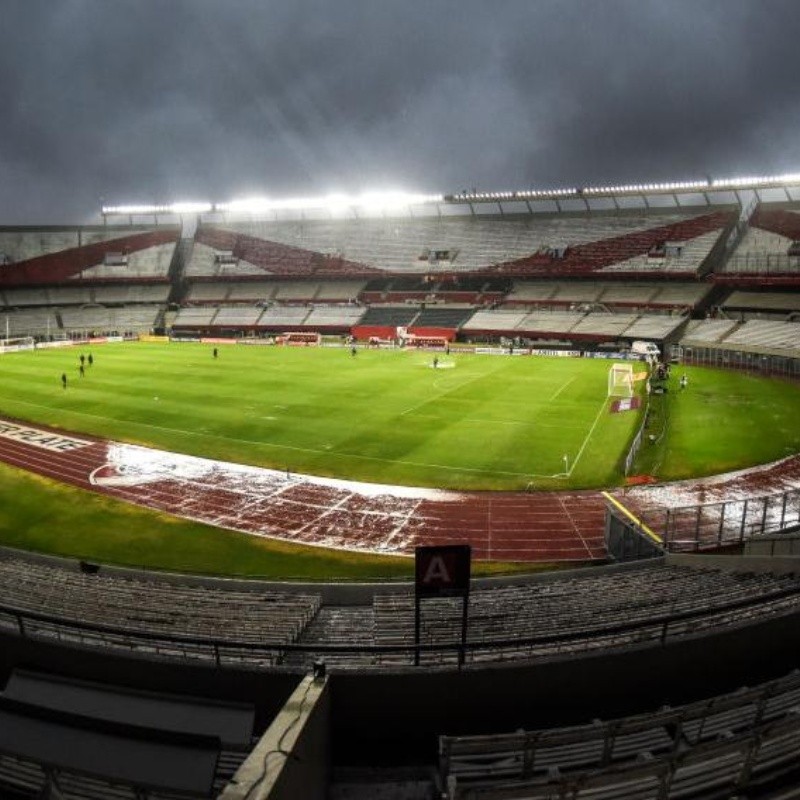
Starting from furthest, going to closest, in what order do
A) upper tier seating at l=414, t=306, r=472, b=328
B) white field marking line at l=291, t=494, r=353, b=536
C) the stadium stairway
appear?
the stadium stairway, upper tier seating at l=414, t=306, r=472, b=328, white field marking line at l=291, t=494, r=353, b=536

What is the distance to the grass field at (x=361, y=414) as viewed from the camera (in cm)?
2583

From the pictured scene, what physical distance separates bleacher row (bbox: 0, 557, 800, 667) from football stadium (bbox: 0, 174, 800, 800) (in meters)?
0.10

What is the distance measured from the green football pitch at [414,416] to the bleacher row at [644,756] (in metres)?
15.5

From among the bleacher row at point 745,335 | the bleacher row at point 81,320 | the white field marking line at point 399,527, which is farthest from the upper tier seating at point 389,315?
the white field marking line at point 399,527

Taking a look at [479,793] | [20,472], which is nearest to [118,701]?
[479,793]

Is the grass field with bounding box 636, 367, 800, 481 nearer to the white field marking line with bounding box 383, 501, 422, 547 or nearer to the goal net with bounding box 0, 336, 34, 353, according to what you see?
the white field marking line with bounding box 383, 501, 422, 547

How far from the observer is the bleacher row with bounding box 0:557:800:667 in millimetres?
9031

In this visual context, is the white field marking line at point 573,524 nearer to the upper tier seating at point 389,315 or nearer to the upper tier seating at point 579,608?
the upper tier seating at point 579,608

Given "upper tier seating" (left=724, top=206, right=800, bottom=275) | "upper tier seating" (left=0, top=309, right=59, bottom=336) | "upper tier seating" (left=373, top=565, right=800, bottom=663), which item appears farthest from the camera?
"upper tier seating" (left=0, top=309, right=59, bottom=336)

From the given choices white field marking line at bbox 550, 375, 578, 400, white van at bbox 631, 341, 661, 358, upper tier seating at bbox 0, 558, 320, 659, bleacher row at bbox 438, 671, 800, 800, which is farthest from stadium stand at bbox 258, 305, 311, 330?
bleacher row at bbox 438, 671, 800, 800

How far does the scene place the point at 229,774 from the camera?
7.54m

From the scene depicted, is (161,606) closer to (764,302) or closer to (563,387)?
(563,387)

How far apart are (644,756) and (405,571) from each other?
10145mm

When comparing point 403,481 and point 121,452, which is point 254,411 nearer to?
point 121,452
